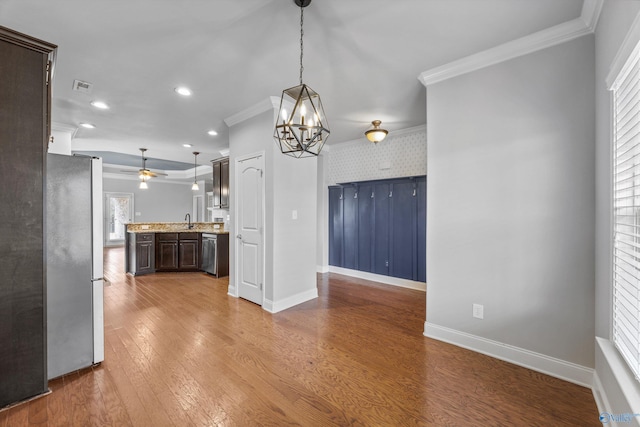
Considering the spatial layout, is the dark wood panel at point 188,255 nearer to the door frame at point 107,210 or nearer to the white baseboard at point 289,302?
the white baseboard at point 289,302

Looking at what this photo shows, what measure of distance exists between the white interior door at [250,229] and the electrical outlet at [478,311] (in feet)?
8.01

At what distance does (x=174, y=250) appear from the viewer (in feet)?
19.0

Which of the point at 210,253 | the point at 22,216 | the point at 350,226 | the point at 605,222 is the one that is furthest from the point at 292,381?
the point at 210,253

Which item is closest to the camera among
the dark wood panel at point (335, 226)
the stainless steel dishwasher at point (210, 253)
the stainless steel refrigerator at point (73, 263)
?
the stainless steel refrigerator at point (73, 263)

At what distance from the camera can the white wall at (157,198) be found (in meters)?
10.1

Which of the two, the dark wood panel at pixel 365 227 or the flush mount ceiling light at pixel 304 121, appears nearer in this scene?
the flush mount ceiling light at pixel 304 121

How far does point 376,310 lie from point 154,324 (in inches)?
103

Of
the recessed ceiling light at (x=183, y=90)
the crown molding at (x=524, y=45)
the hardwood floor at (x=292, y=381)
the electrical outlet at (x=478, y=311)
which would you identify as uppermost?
the recessed ceiling light at (x=183, y=90)

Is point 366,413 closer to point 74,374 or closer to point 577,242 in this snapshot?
point 577,242

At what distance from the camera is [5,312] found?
1676mm

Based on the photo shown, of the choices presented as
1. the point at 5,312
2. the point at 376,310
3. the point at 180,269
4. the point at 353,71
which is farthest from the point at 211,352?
the point at 180,269

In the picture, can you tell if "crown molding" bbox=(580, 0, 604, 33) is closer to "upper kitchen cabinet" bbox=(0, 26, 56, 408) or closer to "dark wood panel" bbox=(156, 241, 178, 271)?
"upper kitchen cabinet" bbox=(0, 26, 56, 408)

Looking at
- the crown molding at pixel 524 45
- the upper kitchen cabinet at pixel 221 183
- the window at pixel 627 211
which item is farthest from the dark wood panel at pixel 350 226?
the window at pixel 627 211

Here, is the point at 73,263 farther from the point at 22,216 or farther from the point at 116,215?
the point at 116,215
